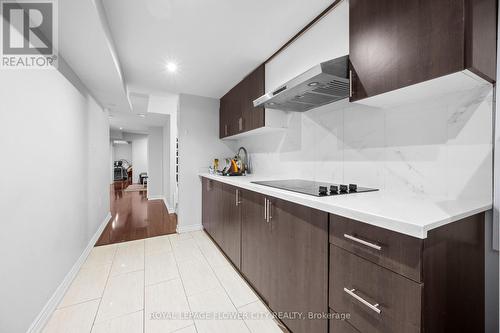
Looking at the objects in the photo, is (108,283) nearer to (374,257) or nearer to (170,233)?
(170,233)

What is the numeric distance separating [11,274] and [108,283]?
931 millimetres

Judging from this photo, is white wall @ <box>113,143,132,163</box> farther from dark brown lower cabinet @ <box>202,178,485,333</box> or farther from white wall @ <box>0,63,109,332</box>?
dark brown lower cabinet @ <box>202,178,485,333</box>

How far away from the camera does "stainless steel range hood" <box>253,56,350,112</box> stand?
1.22m

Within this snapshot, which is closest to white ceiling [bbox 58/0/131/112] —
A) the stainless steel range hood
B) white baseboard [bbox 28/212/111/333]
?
the stainless steel range hood

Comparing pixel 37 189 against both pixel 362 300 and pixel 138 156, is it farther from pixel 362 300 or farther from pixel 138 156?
pixel 138 156

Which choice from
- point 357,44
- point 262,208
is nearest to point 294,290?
point 262,208

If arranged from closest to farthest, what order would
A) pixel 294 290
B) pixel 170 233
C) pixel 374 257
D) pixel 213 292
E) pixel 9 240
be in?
pixel 374 257 < pixel 9 240 < pixel 294 290 < pixel 213 292 < pixel 170 233

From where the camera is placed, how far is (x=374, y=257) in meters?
0.80

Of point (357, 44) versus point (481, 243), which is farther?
point (357, 44)

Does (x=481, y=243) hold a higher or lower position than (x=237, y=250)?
higher

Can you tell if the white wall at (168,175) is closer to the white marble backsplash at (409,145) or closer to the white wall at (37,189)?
the white wall at (37,189)

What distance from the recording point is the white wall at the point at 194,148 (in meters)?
3.26

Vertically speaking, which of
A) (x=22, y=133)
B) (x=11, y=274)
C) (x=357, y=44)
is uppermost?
(x=357, y=44)

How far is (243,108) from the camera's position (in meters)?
2.62
